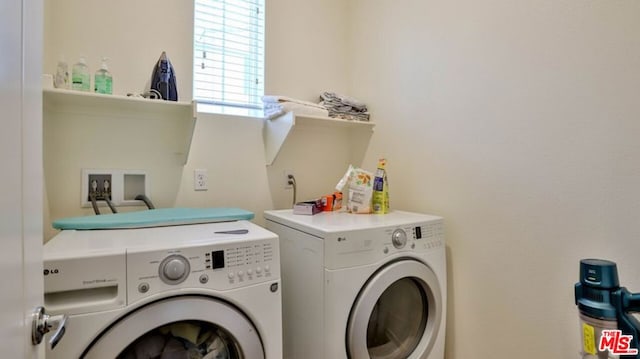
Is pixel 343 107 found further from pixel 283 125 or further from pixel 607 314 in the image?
pixel 607 314

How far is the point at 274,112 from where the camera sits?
5.85 ft

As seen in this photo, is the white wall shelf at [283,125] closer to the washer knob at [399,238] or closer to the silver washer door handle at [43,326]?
the washer knob at [399,238]

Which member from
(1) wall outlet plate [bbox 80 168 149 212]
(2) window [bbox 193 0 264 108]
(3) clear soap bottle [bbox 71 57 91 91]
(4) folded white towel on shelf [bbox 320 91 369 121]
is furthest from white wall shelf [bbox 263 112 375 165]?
(3) clear soap bottle [bbox 71 57 91 91]

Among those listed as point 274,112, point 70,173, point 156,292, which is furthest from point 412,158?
point 70,173

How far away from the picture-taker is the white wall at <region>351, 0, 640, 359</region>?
107 cm

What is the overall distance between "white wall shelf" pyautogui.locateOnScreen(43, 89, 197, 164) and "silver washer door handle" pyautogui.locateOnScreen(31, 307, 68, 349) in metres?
0.97

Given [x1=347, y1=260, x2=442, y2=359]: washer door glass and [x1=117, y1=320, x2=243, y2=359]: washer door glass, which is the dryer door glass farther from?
[x1=117, y1=320, x2=243, y2=359]: washer door glass

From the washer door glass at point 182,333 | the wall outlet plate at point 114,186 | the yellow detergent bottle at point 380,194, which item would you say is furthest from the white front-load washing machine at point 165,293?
the yellow detergent bottle at point 380,194

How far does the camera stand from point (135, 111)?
5.08ft

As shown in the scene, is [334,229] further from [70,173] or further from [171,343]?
[70,173]

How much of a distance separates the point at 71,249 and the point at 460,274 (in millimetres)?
1461

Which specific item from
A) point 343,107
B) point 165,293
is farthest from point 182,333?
point 343,107

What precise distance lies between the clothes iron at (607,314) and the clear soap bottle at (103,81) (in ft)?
5.89

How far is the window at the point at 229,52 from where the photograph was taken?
1.77 m
